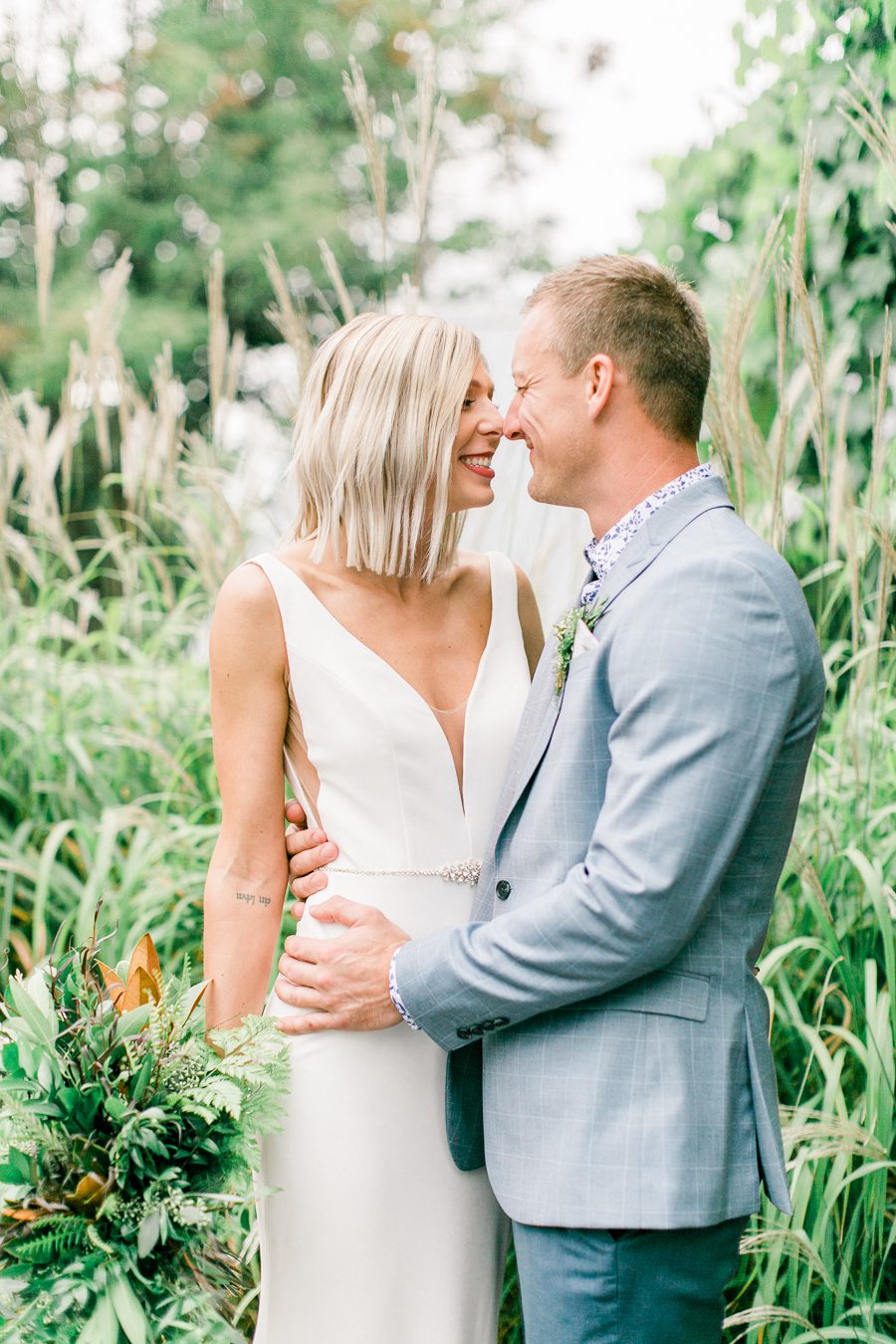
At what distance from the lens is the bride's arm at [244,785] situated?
6.82 feet

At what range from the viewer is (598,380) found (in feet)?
5.96

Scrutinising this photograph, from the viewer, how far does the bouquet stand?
57.8 inches

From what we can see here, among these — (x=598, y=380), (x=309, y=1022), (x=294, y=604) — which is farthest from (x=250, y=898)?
(x=598, y=380)

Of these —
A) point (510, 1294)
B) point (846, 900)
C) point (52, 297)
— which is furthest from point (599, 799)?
point (52, 297)

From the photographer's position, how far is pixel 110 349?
12.3ft

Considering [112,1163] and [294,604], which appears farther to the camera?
[294,604]

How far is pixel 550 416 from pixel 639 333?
0.57ft

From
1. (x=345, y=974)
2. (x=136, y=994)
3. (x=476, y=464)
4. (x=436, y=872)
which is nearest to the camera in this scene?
(x=136, y=994)

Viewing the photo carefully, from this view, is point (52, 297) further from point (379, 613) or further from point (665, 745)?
point (665, 745)

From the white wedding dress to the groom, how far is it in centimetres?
22

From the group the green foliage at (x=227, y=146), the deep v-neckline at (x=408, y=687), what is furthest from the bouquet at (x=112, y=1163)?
the green foliage at (x=227, y=146)

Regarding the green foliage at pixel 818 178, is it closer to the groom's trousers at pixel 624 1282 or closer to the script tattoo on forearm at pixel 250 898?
the script tattoo on forearm at pixel 250 898

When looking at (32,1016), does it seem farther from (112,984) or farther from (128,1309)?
(128,1309)

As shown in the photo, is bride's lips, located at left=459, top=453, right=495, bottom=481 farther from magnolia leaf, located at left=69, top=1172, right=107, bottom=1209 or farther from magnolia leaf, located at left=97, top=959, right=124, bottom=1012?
magnolia leaf, located at left=69, top=1172, right=107, bottom=1209
